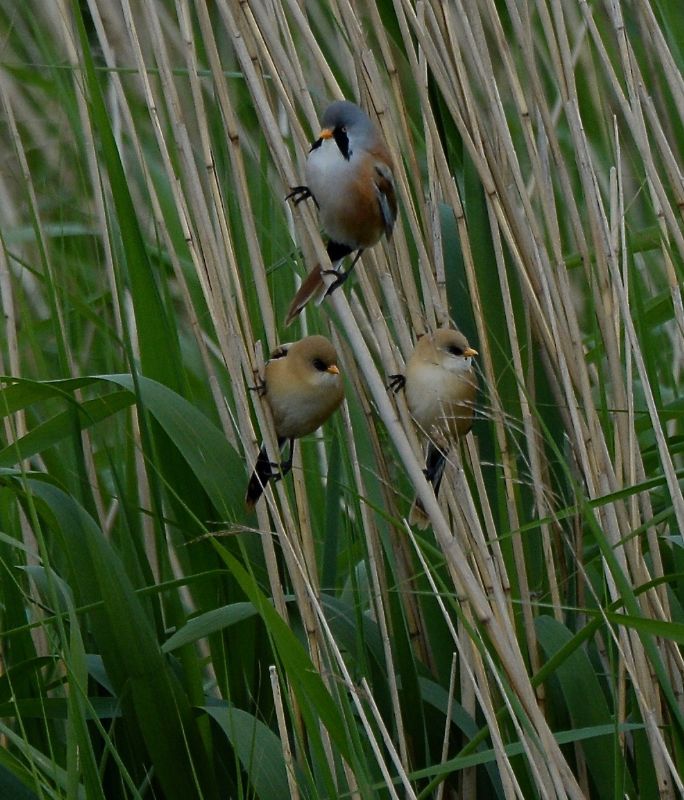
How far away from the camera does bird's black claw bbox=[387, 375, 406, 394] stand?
183 centimetres

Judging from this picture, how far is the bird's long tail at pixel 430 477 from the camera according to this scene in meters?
1.96

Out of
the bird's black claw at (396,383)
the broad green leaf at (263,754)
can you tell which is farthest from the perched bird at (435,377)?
the broad green leaf at (263,754)

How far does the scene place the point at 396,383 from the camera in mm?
1869

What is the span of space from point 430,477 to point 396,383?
6.4 inches

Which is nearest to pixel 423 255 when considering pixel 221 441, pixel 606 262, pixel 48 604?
pixel 606 262

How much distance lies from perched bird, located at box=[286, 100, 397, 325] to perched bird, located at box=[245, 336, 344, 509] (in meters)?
0.07

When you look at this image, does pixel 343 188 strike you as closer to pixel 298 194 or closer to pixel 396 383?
pixel 298 194

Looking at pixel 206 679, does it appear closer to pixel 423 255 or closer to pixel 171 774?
pixel 171 774

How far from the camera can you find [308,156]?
188 centimetres

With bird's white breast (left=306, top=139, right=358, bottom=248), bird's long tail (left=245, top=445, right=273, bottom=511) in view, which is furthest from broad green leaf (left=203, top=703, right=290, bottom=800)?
bird's white breast (left=306, top=139, right=358, bottom=248)

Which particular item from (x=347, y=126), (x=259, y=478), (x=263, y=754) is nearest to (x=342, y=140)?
(x=347, y=126)

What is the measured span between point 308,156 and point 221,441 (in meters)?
0.48

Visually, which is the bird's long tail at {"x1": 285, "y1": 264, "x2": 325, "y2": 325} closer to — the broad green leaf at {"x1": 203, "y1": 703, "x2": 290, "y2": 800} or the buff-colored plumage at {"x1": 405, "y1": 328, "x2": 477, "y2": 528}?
the buff-colored plumage at {"x1": 405, "y1": 328, "x2": 477, "y2": 528}

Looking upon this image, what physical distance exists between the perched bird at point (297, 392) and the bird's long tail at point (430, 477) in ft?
0.61
